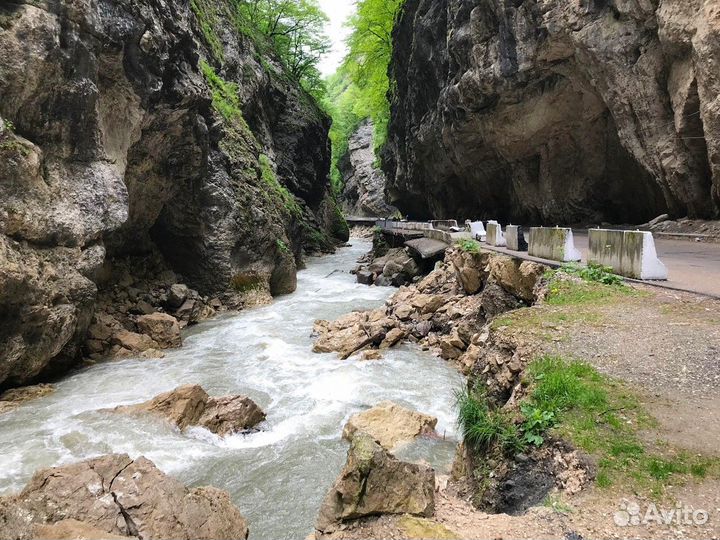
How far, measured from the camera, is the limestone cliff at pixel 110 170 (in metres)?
8.32

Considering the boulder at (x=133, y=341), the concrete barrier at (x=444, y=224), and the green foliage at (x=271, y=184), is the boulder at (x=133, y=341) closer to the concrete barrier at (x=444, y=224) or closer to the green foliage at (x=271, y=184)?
the green foliage at (x=271, y=184)

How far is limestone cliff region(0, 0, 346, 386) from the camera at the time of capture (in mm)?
8320

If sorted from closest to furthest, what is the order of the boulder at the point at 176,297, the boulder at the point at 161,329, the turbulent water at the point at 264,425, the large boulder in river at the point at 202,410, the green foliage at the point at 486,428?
the green foliage at the point at 486,428 → the turbulent water at the point at 264,425 → the large boulder in river at the point at 202,410 → the boulder at the point at 161,329 → the boulder at the point at 176,297

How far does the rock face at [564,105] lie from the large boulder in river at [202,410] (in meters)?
14.1

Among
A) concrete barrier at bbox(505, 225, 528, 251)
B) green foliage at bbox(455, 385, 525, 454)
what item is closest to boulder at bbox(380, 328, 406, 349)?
concrete barrier at bbox(505, 225, 528, 251)

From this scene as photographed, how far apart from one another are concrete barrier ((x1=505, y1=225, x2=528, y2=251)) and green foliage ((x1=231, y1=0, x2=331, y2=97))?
24.8 meters

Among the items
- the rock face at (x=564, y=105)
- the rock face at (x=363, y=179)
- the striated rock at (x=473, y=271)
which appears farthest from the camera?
the rock face at (x=363, y=179)

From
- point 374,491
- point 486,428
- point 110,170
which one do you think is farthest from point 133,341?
point 486,428

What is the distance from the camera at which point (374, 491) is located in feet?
12.2

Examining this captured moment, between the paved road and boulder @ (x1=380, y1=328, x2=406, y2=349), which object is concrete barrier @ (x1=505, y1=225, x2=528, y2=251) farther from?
boulder @ (x1=380, y1=328, x2=406, y2=349)

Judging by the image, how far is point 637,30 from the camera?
48.9 ft

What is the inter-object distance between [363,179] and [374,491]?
71146 mm

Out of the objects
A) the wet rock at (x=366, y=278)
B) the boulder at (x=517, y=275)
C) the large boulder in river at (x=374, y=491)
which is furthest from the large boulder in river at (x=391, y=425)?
the wet rock at (x=366, y=278)

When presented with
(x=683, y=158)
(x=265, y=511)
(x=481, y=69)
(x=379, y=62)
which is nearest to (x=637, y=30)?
(x=683, y=158)
